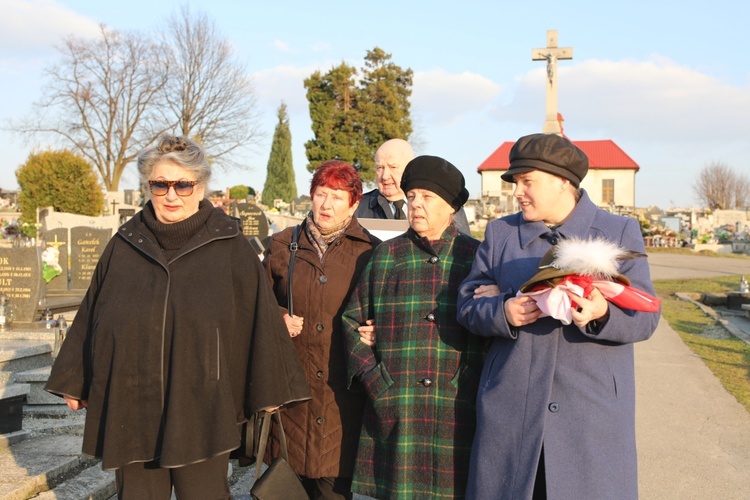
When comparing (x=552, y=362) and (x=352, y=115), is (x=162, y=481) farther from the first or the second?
(x=352, y=115)

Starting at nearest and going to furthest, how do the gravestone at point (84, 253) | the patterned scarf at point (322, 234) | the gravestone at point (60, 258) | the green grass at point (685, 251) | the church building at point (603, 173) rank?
1. the patterned scarf at point (322, 234)
2. the gravestone at point (60, 258)
3. the gravestone at point (84, 253)
4. the green grass at point (685, 251)
5. the church building at point (603, 173)

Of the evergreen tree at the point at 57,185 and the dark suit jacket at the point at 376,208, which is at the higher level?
the evergreen tree at the point at 57,185

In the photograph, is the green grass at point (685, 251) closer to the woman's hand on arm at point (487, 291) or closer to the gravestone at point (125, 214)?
the gravestone at point (125, 214)

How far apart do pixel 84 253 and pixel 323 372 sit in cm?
914

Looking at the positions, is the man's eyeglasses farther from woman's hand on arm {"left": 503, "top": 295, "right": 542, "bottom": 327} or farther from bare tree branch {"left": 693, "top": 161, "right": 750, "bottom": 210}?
bare tree branch {"left": 693, "top": 161, "right": 750, "bottom": 210}

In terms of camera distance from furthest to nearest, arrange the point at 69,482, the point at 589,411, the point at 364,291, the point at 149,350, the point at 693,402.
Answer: the point at 693,402 < the point at 69,482 < the point at 364,291 < the point at 149,350 < the point at 589,411

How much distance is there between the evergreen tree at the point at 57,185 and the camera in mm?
19750

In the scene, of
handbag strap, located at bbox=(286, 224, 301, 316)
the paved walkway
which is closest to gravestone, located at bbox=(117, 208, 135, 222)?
the paved walkway

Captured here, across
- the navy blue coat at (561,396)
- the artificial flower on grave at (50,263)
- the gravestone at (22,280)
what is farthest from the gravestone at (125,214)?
the navy blue coat at (561,396)

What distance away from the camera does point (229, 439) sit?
265 cm

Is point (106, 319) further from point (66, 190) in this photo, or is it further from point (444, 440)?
point (66, 190)

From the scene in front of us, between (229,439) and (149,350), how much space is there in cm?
44

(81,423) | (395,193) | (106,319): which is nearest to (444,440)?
(106,319)

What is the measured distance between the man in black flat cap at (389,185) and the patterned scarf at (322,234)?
1000 millimetres
